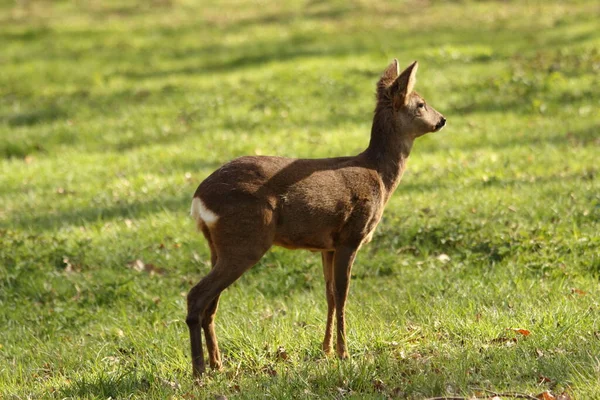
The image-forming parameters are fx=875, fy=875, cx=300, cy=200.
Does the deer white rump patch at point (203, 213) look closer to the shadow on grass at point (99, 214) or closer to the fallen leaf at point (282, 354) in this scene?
the fallen leaf at point (282, 354)

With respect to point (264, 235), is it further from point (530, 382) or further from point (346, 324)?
point (530, 382)

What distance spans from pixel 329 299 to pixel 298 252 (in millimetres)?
2410

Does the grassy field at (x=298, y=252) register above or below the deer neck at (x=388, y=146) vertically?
below

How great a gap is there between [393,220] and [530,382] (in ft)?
12.4

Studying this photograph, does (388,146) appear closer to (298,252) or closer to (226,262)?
(226,262)

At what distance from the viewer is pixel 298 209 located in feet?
18.0

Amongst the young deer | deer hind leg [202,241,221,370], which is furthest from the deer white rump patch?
deer hind leg [202,241,221,370]

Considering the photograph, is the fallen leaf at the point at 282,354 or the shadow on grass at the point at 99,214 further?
the shadow on grass at the point at 99,214

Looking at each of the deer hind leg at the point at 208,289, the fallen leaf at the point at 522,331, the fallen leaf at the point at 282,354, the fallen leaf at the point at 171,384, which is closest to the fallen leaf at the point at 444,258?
the fallen leaf at the point at 522,331

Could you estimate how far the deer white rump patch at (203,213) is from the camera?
5340mm

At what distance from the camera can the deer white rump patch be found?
534 centimetres

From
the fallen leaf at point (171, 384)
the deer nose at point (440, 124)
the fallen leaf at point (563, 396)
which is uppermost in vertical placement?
the deer nose at point (440, 124)

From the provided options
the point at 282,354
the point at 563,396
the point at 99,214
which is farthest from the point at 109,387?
the point at 99,214

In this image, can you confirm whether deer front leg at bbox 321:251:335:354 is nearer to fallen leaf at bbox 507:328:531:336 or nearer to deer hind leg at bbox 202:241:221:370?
deer hind leg at bbox 202:241:221:370
